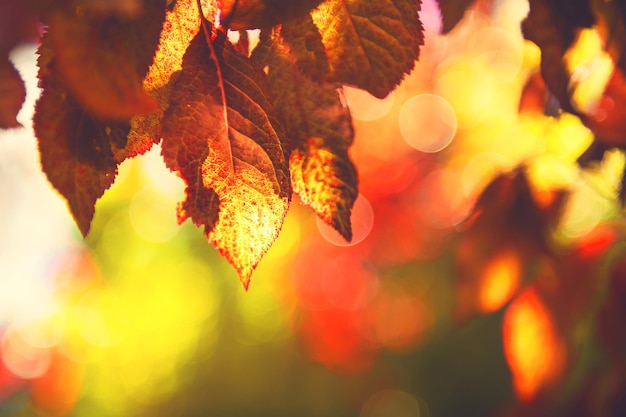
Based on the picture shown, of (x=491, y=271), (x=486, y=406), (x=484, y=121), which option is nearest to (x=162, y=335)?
(x=486, y=406)

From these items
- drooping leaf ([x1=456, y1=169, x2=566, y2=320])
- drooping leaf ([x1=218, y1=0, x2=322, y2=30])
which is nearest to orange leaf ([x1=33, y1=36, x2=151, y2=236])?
drooping leaf ([x1=218, y1=0, x2=322, y2=30])

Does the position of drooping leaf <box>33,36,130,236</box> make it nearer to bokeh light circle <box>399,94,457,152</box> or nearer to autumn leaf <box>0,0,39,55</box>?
autumn leaf <box>0,0,39,55</box>

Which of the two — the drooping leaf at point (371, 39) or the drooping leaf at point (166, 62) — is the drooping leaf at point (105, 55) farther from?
the drooping leaf at point (371, 39)

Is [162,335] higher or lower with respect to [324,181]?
lower

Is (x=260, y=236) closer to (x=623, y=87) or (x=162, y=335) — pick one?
(x=623, y=87)

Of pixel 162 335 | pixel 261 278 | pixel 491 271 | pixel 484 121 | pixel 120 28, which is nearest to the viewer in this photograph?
pixel 120 28

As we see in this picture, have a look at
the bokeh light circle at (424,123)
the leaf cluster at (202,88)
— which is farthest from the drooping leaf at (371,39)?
the bokeh light circle at (424,123)

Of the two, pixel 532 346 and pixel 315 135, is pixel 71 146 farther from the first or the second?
pixel 532 346
